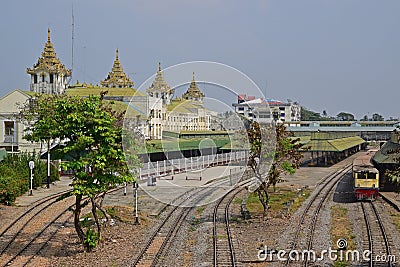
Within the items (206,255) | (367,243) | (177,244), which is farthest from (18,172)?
(367,243)

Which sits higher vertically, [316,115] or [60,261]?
[316,115]

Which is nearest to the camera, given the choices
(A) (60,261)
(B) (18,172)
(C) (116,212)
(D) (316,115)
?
(A) (60,261)

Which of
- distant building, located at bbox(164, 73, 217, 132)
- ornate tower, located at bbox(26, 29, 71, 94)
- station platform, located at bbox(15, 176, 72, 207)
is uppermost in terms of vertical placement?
ornate tower, located at bbox(26, 29, 71, 94)

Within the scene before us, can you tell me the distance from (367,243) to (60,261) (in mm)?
9481

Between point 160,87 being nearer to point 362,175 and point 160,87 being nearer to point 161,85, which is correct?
point 161,85

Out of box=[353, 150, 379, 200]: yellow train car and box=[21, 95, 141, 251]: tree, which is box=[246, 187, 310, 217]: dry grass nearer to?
box=[353, 150, 379, 200]: yellow train car

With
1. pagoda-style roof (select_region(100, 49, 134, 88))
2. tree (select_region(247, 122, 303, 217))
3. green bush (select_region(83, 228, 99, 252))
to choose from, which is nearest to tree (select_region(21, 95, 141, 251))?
green bush (select_region(83, 228, 99, 252))

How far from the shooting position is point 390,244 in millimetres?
16234

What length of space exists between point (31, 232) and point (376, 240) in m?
11.8

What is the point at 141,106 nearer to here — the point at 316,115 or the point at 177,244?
the point at 177,244

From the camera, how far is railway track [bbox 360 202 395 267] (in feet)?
45.6
